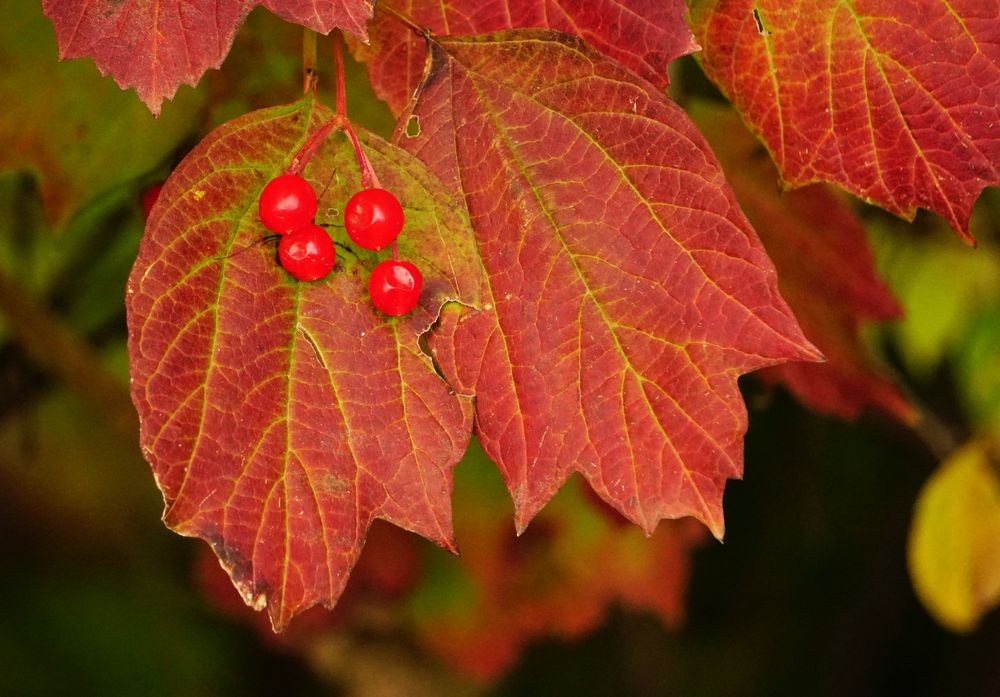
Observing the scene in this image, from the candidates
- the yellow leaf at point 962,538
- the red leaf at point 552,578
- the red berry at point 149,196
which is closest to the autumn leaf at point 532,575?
the red leaf at point 552,578

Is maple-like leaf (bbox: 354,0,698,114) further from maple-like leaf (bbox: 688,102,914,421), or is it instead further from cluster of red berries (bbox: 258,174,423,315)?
maple-like leaf (bbox: 688,102,914,421)

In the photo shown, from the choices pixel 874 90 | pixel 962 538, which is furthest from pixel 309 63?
pixel 962 538

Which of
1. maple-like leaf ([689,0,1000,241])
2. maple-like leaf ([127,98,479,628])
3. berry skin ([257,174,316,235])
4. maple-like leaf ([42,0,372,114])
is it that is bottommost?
maple-like leaf ([127,98,479,628])

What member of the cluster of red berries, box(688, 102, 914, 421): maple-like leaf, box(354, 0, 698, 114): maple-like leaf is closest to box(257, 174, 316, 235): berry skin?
the cluster of red berries

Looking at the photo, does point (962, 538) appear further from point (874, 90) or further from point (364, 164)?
point (364, 164)

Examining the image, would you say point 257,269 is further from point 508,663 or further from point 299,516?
point 508,663

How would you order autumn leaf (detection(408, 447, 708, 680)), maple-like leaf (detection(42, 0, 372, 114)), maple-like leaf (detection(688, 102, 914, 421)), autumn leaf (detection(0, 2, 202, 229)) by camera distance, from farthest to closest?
autumn leaf (detection(408, 447, 708, 680)) → maple-like leaf (detection(688, 102, 914, 421)) → autumn leaf (detection(0, 2, 202, 229)) → maple-like leaf (detection(42, 0, 372, 114))
